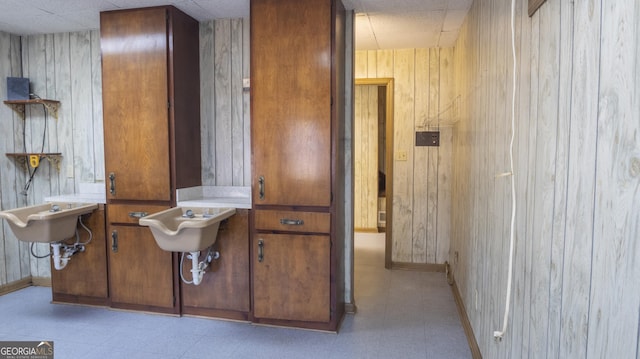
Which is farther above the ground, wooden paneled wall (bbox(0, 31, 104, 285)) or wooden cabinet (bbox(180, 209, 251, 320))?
wooden paneled wall (bbox(0, 31, 104, 285))

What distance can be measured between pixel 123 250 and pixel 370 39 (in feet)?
A: 9.56

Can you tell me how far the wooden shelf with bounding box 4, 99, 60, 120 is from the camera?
12.0 ft

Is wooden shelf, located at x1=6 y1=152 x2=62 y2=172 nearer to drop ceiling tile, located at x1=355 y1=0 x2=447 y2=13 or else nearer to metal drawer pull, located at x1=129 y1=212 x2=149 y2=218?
metal drawer pull, located at x1=129 y1=212 x2=149 y2=218

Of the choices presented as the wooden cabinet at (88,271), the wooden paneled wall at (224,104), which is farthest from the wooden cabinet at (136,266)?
the wooden paneled wall at (224,104)

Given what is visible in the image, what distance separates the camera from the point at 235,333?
2865 millimetres

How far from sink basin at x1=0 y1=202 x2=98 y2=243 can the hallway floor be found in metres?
0.66

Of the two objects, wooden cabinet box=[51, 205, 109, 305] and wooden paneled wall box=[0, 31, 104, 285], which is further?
wooden paneled wall box=[0, 31, 104, 285]

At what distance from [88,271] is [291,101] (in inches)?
89.2

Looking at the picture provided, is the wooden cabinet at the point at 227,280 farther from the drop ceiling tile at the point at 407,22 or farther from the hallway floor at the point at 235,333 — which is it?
the drop ceiling tile at the point at 407,22

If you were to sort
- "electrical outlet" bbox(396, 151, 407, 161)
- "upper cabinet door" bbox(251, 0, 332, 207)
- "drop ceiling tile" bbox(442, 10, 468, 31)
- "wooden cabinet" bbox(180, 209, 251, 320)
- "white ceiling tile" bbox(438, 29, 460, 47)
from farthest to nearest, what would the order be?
1. "electrical outlet" bbox(396, 151, 407, 161)
2. "white ceiling tile" bbox(438, 29, 460, 47)
3. "drop ceiling tile" bbox(442, 10, 468, 31)
4. "wooden cabinet" bbox(180, 209, 251, 320)
5. "upper cabinet door" bbox(251, 0, 332, 207)

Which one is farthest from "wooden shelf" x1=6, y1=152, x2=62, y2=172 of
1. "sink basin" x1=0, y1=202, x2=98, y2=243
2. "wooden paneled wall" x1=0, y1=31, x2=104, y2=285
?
"sink basin" x1=0, y1=202, x2=98, y2=243

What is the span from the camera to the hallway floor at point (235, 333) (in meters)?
2.58

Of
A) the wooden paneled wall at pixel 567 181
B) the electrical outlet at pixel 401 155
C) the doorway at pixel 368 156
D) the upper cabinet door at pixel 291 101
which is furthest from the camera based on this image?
the doorway at pixel 368 156

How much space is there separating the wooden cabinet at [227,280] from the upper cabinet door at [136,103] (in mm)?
588
